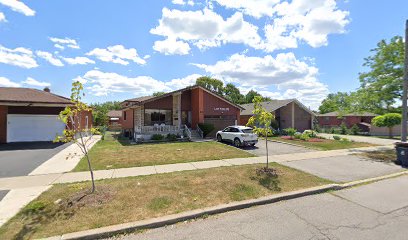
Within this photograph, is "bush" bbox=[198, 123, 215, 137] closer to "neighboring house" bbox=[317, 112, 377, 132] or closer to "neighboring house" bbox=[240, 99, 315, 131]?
"neighboring house" bbox=[240, 99, 315, 131]

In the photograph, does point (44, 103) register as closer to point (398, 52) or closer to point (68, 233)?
point (68, 233)

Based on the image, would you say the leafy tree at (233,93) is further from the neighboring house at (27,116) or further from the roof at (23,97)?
the neighboring house at (27,116)

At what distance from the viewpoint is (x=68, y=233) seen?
164 inches

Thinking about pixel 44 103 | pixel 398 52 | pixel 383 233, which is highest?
pixel 398 52

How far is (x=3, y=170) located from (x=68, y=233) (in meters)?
7.64

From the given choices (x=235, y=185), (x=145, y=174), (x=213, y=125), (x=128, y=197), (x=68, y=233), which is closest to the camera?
(x=68, y=233)

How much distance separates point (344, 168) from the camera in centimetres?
986

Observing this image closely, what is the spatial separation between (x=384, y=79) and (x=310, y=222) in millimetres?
16110

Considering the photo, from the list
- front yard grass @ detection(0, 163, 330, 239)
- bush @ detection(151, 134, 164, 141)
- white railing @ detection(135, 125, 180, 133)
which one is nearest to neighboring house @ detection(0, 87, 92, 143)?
white railing @ detection(135, 125, 180, 133)

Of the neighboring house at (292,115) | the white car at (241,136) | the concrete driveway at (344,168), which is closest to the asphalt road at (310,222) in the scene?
the concrete driveway at (344,168)

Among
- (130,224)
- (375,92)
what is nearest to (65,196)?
(130,224)

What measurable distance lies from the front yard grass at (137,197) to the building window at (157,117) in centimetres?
1506

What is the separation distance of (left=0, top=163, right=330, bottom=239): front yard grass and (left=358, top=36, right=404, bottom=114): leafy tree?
12433mm

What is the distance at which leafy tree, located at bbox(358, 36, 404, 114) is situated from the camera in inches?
601
